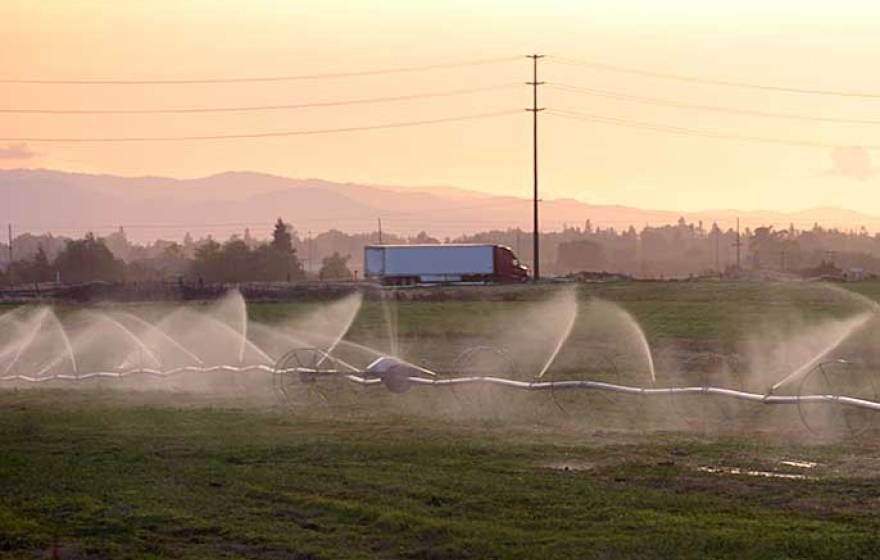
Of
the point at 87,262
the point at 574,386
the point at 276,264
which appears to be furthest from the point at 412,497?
the point at 87,262

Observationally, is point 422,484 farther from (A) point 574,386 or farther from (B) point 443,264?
(B) point 443,264

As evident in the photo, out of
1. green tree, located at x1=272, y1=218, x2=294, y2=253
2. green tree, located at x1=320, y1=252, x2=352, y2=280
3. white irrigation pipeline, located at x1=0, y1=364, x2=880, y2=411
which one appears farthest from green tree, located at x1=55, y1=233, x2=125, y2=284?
white irrigation pipeline, located at x1=0, y1=364, x2=880, y2=411

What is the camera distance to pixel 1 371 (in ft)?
150

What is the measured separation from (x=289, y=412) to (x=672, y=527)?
13.7 meters

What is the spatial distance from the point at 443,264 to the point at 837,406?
8086 centimetres

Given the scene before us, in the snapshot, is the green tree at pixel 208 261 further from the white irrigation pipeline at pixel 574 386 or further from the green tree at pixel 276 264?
the white irrigation pipeline at pixel 574 386

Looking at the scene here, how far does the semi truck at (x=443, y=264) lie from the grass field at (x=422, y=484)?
75686 mm

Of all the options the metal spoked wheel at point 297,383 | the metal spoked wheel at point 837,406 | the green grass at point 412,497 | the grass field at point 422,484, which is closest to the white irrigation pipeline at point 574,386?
the metal spoked wheel at point 297,383

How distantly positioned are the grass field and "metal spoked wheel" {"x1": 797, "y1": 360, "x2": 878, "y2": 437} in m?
0.70

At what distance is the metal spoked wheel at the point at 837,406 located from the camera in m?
25.3

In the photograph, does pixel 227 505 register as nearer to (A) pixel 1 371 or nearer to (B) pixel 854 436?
(B) pixel 854 436

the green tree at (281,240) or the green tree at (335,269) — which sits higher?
the green tree at (281,240)

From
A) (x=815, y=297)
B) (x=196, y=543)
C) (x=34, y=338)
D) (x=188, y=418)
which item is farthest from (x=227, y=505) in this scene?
(x=815, y=297)

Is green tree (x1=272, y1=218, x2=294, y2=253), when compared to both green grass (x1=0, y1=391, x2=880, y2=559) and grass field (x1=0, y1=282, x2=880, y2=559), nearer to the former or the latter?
grass field (x1=0, y1=282, x2=880, y2=559)
